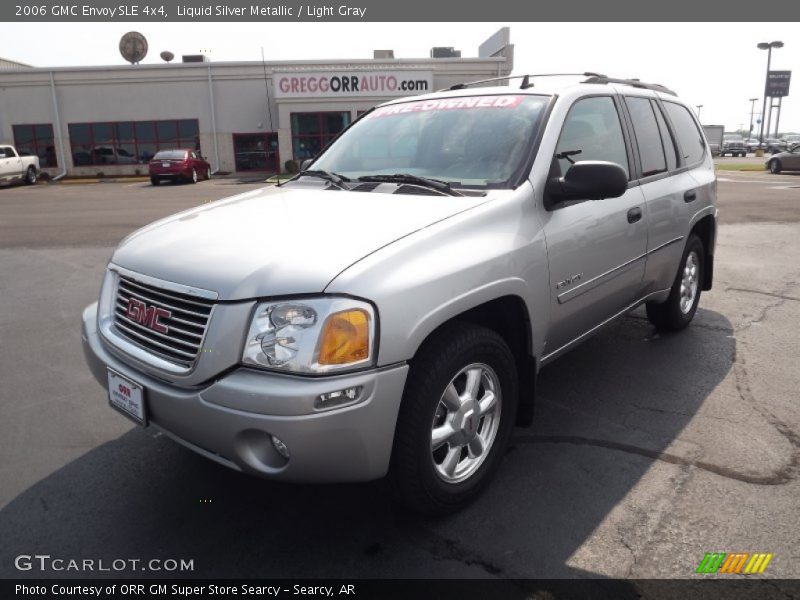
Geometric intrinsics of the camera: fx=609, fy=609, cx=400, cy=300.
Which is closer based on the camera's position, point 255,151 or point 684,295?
point 684,295

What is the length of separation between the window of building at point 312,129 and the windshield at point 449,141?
2850 centimetres

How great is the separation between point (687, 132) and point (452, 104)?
7.73 ft

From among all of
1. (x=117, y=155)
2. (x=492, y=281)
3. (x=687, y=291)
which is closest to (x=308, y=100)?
(x=117, y=155)

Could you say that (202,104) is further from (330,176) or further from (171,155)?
(330,176)

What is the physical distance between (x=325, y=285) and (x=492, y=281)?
0.78 m

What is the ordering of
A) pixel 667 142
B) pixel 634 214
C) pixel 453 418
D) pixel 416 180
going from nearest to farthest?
pixel 453 418 < pixel 416 180 < pixel 634 214 < pixel 667 142

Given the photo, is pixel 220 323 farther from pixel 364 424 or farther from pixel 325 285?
pixel 364 424

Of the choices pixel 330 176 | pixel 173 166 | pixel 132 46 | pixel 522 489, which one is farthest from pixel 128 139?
pixel 522 489

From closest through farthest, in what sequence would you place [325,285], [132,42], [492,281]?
1. [325,285]
2. [492,281]
3. [132,42]

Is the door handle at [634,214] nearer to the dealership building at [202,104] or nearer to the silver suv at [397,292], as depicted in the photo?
the silver suv at [397,292]

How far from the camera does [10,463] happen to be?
3156mm

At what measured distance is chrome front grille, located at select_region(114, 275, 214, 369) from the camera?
230 centimetres

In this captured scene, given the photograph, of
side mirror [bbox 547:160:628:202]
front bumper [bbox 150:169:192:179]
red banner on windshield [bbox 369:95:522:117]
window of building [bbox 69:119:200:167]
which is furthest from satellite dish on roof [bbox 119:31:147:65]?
side mirror [bbox 547:160:628:202]

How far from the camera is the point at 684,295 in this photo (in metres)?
5.00
